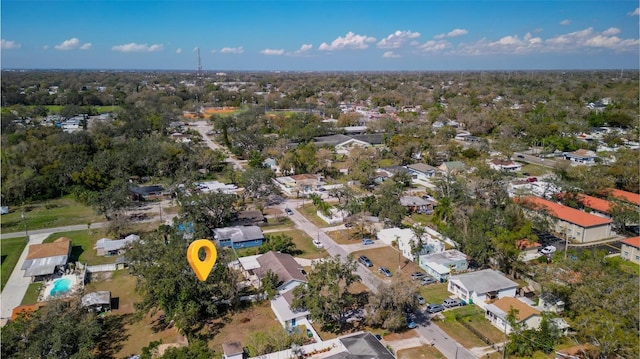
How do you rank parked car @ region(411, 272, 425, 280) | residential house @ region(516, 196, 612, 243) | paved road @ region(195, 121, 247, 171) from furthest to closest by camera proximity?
paved road @ region(195, 121, 247, 171) < residential house @ region(516, 196, 612, 243) < parked car @ region(411, 272, 425, 280)

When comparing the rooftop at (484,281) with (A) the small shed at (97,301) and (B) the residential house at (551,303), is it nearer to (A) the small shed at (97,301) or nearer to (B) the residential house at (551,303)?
(B) the residential house at (551,303)

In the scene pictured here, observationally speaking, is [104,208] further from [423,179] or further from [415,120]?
[415,120]

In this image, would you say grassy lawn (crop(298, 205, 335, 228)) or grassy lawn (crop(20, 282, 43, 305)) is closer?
grassy lawn (crop(20, 282, 43, 305))

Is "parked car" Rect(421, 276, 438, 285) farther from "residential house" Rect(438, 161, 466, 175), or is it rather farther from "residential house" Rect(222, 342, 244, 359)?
"residential house" Rect(438, 161, 466, 175)

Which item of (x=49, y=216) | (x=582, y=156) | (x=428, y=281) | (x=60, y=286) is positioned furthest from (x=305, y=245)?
(x=582, y=156)

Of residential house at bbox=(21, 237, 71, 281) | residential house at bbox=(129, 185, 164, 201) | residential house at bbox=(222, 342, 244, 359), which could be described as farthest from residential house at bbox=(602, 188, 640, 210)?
residential house at bbox=(21, 237, 71, 281)

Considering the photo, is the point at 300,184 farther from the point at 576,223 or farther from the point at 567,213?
the point at 576,223
